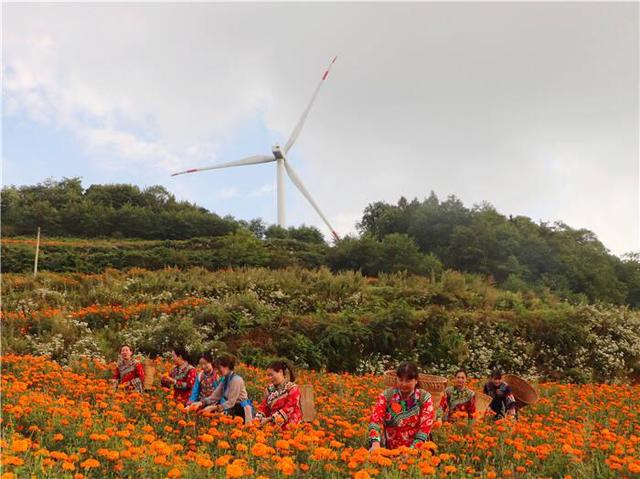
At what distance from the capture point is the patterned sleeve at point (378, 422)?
485cm

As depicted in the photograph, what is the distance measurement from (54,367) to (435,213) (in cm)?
4348

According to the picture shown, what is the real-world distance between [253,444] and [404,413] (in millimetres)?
1443

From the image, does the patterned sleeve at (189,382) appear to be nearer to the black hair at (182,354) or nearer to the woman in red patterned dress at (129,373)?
the black hair at (182,354)

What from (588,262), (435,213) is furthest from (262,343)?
(588,262)

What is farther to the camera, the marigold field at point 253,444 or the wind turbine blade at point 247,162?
the wind turbine blade at point 247,162

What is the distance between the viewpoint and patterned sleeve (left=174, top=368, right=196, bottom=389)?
770cm

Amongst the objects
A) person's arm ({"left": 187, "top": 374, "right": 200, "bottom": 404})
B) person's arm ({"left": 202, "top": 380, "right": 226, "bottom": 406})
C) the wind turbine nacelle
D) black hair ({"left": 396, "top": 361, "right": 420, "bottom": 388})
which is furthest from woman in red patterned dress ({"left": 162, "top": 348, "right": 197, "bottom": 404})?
the wind turbine nacelle

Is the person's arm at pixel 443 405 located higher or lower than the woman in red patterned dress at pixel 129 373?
lower

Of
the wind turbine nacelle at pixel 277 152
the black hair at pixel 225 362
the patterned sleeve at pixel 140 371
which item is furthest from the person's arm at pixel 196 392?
the wind turbine nacelle at pixel 277 152

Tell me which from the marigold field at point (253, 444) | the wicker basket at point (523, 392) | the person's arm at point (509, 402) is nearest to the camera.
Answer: the marigold field at point (253, 444)

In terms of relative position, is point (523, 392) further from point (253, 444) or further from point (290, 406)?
point (253, 444)

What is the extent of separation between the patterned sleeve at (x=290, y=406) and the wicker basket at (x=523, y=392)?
371cm

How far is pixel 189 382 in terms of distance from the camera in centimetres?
770

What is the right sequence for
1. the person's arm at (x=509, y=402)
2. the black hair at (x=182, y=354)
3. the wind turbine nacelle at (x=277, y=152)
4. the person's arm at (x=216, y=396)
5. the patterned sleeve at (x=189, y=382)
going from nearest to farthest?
1. the person's arm at (x=216, y=396)
2. the person's arm at (x=509, y=402)
3. the patterned sleeve at (x=189, y=382)
4. the black hair at (x=182, y=354)
5. the wind turbine nacelle at (x=277, y=152)
